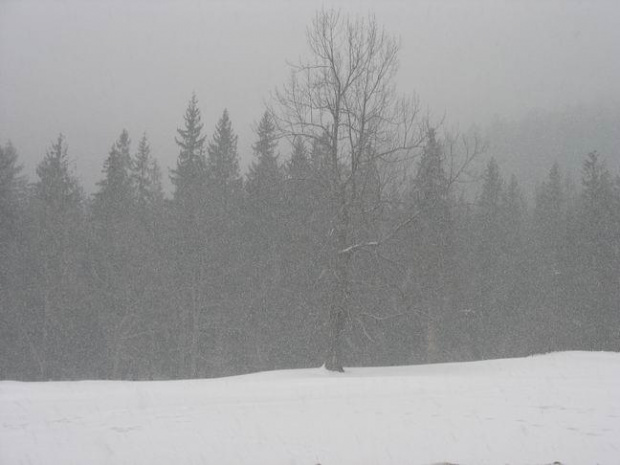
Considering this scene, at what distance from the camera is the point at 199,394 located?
11.2 m

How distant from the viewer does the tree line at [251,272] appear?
2534 cm

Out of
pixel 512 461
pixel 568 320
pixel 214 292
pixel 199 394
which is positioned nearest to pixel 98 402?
pixel 199 394

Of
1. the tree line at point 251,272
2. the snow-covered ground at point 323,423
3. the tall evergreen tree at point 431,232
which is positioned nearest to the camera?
the snow-covered ground at point 323,423

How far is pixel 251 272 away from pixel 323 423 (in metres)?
27.9

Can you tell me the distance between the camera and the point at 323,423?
8.45 metres

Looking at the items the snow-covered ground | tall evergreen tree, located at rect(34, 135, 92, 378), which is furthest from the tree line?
the snow-covered ground

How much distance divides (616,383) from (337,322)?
906cm

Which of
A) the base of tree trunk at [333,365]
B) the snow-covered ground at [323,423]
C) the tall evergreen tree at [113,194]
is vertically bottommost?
the snow-covered ground at [323,423]

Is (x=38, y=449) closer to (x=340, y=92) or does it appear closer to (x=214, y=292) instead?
(x=340, y=92)

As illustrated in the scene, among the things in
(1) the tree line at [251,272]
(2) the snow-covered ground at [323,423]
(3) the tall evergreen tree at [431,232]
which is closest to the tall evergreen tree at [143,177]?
(1) the tree line at [251,272]

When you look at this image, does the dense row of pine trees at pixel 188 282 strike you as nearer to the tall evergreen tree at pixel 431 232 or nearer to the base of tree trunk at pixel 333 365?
the tall evergreen tree at pixel 431 232

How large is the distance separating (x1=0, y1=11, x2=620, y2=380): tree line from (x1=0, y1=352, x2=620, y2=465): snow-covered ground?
29.5 ft

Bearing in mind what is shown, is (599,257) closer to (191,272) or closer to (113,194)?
(191,272)

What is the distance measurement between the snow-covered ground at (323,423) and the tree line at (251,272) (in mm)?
8977
